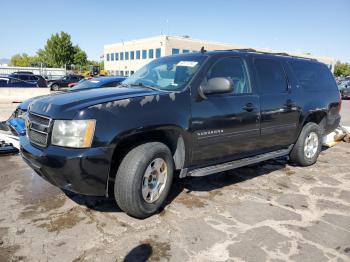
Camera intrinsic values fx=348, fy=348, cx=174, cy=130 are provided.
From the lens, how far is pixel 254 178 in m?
5.36

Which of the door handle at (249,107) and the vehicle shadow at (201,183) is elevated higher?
the door handle at (249,107)

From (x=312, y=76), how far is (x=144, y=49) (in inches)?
2512

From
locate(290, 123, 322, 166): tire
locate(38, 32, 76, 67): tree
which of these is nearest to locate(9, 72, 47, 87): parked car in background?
locate(290, 123, 322, 166): tire

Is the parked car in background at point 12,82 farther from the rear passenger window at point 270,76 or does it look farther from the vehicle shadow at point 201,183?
the rear passenger window at point 270,76

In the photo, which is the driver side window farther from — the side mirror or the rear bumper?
the rear bumper

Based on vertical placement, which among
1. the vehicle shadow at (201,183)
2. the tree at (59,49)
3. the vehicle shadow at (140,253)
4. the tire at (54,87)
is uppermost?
the tree at (59,49)

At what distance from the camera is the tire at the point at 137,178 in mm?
3490

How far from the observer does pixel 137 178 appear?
11.5 feet

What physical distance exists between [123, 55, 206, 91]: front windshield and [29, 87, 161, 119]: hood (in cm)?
38

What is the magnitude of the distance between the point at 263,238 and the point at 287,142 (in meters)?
2.48

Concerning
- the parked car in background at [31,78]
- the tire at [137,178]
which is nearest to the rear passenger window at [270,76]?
the tire at [137,178]

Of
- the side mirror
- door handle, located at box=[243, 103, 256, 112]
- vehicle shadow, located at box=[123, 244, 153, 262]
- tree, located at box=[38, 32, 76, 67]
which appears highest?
tree, located at box=[38, 32, 76, 67]

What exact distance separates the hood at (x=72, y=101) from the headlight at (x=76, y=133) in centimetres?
8

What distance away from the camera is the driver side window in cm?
444
